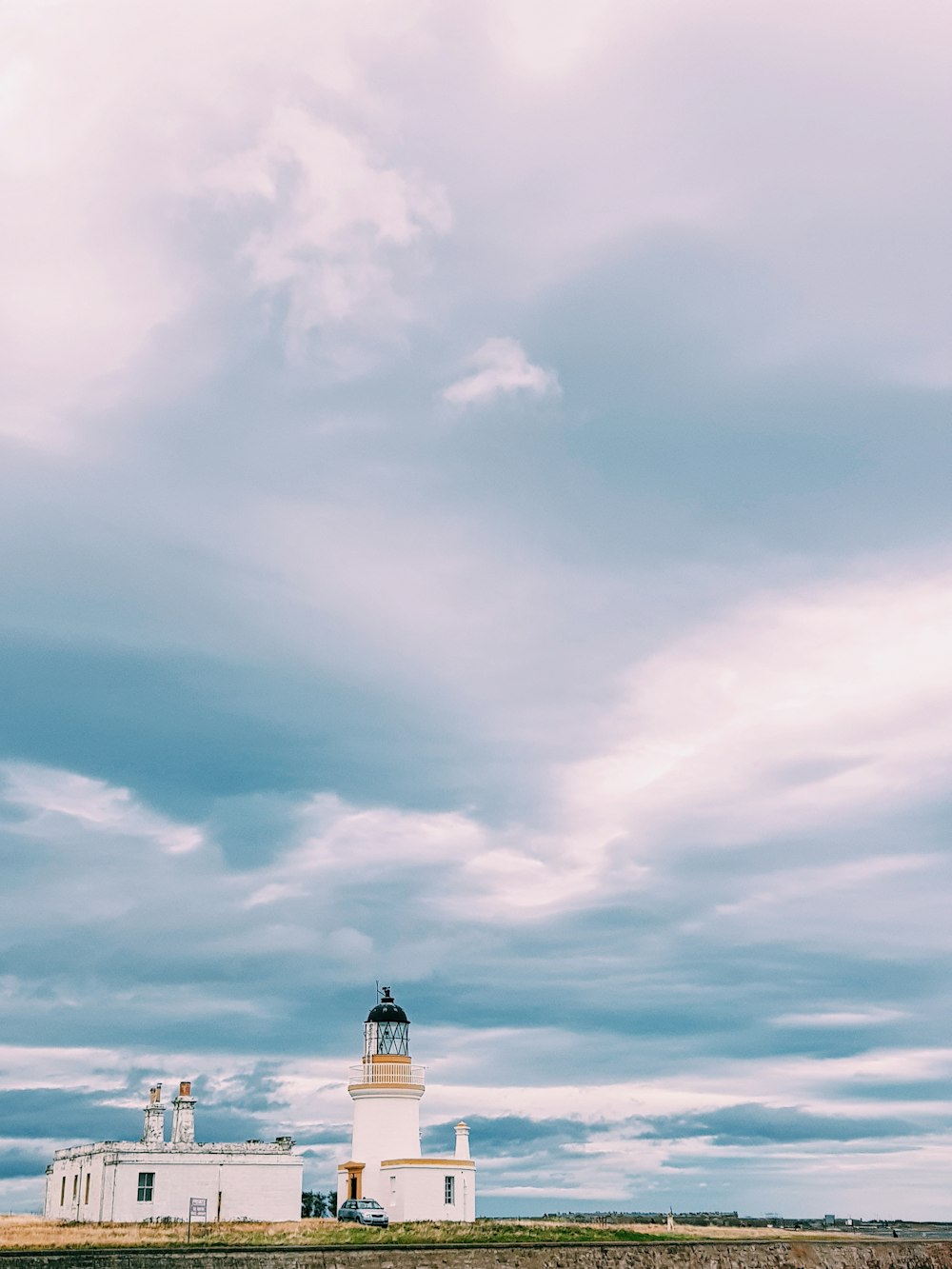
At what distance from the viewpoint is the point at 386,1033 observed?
53125 mm

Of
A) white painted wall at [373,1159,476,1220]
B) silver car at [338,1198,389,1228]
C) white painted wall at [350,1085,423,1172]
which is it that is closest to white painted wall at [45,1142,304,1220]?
silver car at [338,1198,389,1228]

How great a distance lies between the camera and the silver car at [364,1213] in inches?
1783

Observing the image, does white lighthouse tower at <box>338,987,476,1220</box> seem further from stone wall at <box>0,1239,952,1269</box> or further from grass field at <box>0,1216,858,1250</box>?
stone wall at <box>0,1239,952,1269</box>

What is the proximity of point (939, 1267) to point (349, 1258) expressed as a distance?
2738 cm

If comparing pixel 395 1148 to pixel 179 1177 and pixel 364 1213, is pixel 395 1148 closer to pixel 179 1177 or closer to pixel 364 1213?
pixel 364 1213

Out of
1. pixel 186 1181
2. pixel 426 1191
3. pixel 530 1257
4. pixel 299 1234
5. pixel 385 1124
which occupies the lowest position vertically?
pixel 530 1257

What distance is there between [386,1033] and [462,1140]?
18.1 ft

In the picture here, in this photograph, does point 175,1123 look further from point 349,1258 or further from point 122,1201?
point 349,1258

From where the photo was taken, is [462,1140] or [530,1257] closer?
[530,1257]

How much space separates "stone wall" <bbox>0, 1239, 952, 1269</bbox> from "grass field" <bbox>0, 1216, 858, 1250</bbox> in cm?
145

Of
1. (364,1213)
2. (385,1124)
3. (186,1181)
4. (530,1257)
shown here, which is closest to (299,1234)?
(364,1213)

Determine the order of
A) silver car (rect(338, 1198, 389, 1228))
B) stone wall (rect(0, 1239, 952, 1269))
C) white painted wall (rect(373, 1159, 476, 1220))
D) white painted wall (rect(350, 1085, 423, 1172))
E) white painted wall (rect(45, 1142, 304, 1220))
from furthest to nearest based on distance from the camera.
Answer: white painted wall (rect(350, 1085, 423, 1172))
white painted wall (rect(373, 1159, 476, 1220))
silver car (rect(338, 1198, 389, 1228))
white painted wall (rect(45, 1142, 304, 1220))
stone wall (rect(0, 1239, 952, 1269))

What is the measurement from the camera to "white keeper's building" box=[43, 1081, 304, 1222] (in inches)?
1745

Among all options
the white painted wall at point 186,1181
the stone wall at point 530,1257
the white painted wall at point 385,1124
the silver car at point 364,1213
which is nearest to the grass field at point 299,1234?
the silver car at point 364,1213
